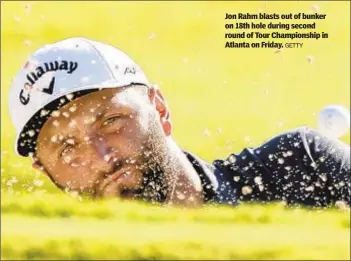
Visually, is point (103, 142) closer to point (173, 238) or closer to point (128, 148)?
point (128, 148)

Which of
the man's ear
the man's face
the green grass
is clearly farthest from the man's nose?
the green grass

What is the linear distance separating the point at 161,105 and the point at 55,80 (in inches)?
8.2

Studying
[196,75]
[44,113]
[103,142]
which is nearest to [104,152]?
[103,142]

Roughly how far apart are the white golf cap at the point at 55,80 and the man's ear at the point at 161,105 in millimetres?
53

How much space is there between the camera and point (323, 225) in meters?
1.09

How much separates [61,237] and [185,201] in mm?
491

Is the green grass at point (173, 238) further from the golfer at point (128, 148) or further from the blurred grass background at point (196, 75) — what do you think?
the golfer at point (128, 148)

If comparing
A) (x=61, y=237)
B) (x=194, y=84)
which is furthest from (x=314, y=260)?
(x=194, y=84)

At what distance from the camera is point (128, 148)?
1.44 metres

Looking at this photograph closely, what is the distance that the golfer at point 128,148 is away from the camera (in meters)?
1.35

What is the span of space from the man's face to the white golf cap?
0.05ft

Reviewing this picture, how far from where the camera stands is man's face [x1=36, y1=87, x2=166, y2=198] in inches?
53.4

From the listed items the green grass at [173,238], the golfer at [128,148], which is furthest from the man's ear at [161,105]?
the green grass at [173,238]

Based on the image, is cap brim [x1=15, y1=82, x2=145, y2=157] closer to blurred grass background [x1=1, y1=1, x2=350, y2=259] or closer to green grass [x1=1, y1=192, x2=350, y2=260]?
blurred grass background [x1=1, y1=1, x2=350, y2=259]
